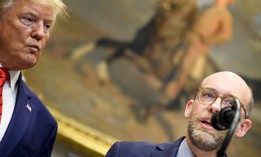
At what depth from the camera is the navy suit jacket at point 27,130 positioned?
3193mm

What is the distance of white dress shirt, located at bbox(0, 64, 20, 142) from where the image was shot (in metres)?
3.19

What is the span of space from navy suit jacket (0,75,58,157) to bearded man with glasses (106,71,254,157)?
0.46 metres

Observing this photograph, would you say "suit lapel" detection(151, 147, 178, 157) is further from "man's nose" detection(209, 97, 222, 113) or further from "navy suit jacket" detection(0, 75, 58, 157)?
"navy suit jacket" detection(0, 75, 58, 157)

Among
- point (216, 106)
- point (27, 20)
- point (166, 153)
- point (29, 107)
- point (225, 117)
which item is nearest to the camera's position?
point (225, 117)

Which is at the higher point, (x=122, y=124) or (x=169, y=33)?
(x=169, y=33)

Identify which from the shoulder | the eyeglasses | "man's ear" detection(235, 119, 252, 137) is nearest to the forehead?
the shoulder

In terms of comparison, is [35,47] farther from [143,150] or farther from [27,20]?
[143,150]

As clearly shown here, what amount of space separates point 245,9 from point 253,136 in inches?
54.4

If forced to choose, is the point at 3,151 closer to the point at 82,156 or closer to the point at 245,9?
the point at 82,156

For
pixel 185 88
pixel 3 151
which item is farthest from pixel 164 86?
pixel 3 151

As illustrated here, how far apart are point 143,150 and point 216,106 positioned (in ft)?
1.89

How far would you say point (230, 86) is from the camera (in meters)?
3.22

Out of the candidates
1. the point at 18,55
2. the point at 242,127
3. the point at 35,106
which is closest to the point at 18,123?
the point at 35,106

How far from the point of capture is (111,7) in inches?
265
